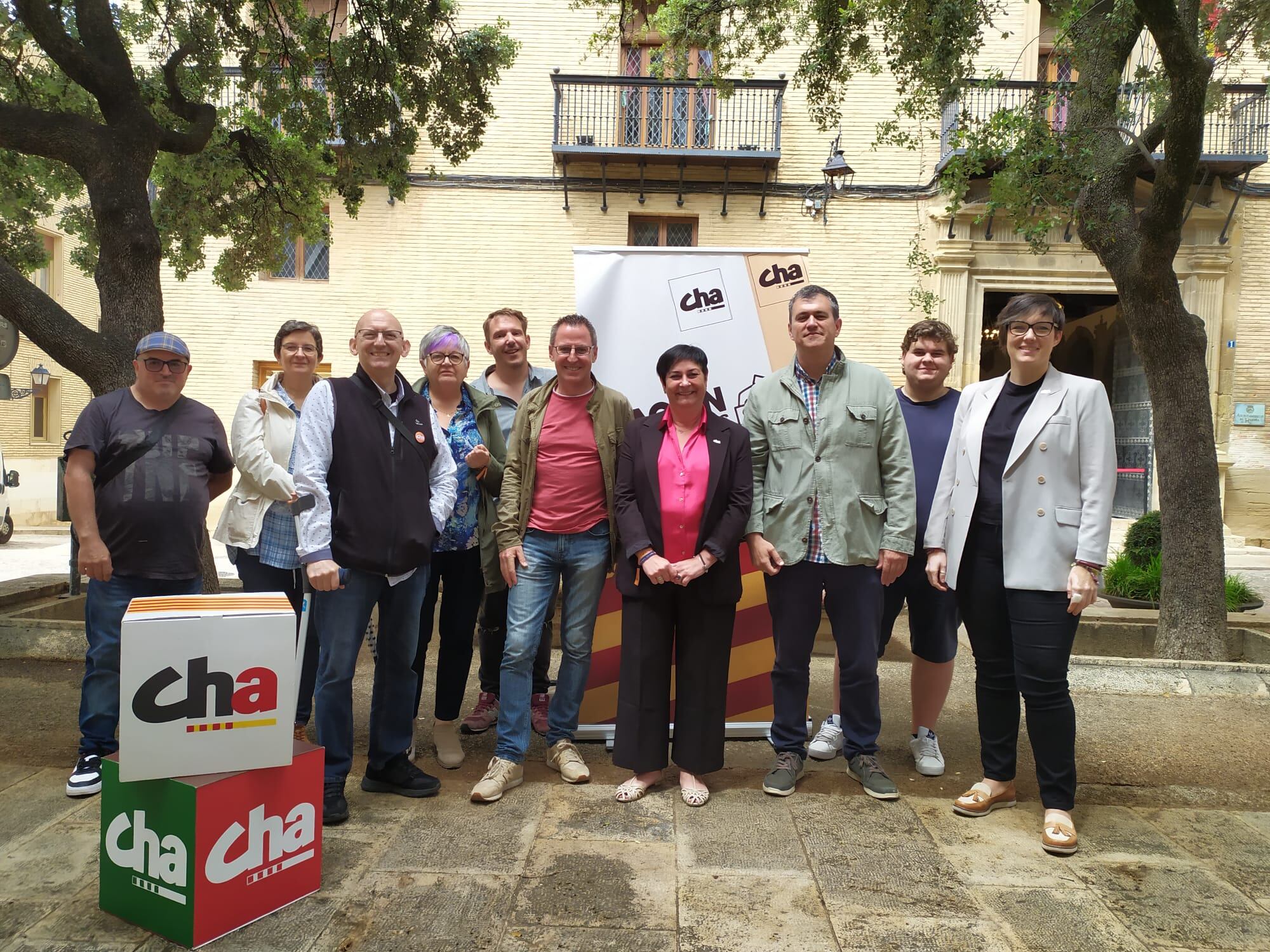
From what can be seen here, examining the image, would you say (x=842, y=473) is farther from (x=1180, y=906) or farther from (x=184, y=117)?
(x=184, y=117)

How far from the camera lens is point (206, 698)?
2.48m

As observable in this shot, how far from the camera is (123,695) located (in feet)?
7.80

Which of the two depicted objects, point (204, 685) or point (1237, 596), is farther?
point (1237, 596)

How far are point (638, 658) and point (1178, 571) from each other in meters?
4.43

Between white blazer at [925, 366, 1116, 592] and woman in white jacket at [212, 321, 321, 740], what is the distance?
283cm

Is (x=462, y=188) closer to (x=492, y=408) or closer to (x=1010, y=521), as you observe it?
(x=492, y=408)

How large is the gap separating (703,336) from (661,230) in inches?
391

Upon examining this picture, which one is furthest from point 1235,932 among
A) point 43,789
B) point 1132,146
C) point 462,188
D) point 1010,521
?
point 462,188

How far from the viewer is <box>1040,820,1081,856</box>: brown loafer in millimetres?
3080

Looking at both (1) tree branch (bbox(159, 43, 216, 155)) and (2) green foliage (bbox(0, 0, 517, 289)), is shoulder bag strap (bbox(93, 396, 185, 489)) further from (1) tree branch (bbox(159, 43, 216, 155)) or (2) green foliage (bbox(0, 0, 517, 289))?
(2) green foliage (bbox(0, 0, 517, 289))

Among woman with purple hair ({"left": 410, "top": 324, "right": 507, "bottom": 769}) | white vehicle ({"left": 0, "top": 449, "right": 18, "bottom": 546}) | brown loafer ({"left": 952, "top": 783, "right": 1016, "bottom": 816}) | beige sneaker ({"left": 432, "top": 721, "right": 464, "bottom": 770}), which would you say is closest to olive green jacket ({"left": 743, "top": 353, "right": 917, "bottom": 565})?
brown loafer ({"left": 952, "top": 783, "right": 1016, "bottom": 816})

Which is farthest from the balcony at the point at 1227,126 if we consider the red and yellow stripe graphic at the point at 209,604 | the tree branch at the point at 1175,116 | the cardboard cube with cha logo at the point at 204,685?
the cardboard cube with cha logo at the point at 204,685

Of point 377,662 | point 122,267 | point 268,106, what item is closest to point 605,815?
point 377,662

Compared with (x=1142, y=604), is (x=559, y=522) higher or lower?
higher
